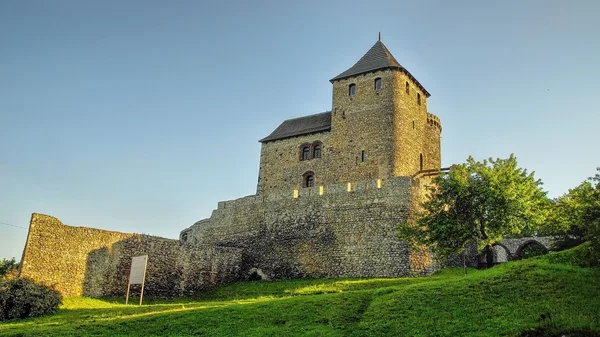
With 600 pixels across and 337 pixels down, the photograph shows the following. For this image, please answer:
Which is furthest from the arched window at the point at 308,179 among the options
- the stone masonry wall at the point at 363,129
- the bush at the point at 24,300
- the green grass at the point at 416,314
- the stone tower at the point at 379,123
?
the green grass at the point at 416,314

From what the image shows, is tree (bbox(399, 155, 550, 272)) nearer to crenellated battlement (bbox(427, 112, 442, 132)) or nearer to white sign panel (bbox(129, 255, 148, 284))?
white sign panel (bbox(129, 255, 148, 284))

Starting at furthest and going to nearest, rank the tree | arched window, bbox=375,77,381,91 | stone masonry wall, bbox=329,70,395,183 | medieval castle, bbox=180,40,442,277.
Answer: arched window, bbox=375,77,381,91
stone masonry wall, bbox=329,70,395,183
medieval castle, bbox=180,40,442,277
the tree

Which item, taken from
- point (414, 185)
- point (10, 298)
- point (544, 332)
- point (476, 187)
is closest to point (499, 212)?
point (476, 187)

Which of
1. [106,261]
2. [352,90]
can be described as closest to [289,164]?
[352,90]

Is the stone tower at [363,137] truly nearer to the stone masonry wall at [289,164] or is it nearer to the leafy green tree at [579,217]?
the stone masonry wall at [289,164]

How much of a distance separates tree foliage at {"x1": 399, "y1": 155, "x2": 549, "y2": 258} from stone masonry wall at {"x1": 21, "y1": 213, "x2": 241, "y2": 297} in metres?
13.3

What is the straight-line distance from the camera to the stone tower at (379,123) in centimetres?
3825

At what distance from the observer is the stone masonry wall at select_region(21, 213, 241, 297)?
2620cm

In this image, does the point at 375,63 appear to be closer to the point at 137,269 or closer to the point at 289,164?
the point at 289,164

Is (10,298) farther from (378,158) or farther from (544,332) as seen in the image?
(378,158)

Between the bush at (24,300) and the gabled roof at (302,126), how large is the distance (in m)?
23.7

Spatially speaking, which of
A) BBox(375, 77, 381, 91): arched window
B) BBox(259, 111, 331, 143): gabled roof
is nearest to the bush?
BBox(259, 111, 331, 143): gabled roof

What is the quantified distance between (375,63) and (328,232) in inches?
621

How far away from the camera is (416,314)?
1570cm
